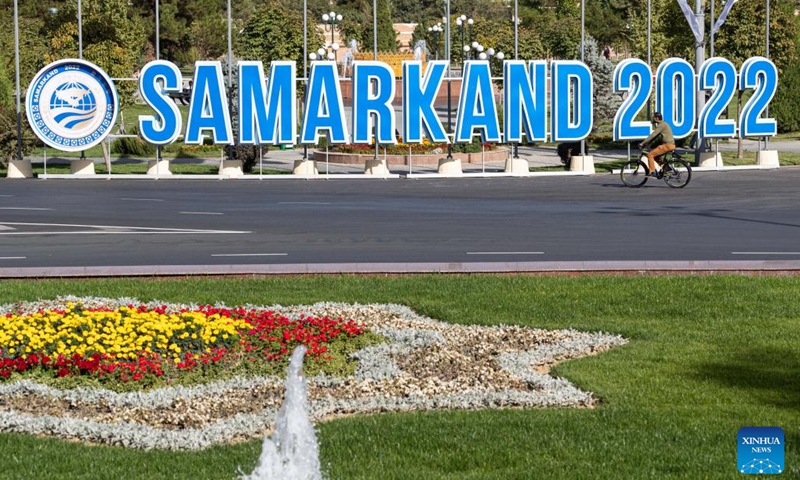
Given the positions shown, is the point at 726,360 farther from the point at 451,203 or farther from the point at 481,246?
the point at 451,203

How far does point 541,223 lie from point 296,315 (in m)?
10.6

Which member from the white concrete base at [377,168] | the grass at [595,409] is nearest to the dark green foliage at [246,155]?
the white concrete base at [377,168]

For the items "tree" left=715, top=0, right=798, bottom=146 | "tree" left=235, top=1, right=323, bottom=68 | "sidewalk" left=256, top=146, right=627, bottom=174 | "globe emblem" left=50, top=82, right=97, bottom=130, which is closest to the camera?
"globe emblem" left=50, top=82, right=97, bottom=130

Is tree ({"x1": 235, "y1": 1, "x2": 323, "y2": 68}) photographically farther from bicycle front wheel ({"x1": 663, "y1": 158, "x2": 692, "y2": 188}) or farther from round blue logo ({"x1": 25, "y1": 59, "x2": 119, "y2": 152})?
bicycle front wheel ({"x1": 663, "y1": 158, "x2": 692, "y2": 188})

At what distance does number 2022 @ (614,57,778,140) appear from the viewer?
37000 millimetres

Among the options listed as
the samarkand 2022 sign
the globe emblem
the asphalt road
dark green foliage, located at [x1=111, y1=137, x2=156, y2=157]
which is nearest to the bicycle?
the asphalt road

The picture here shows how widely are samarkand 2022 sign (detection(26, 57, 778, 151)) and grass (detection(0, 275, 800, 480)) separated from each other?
2080 cm

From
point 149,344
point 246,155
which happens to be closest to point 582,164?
point 246,155

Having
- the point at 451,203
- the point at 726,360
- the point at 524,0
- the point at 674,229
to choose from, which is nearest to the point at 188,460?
the point at 726,360

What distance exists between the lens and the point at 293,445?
5.93 m

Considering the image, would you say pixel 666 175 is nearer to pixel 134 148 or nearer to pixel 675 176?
pixel 675 176

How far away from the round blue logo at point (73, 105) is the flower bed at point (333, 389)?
24416 mm

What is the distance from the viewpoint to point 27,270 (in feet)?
54.4

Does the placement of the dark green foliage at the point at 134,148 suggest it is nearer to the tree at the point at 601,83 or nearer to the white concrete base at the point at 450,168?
the white concrete base at the point at 450,168
